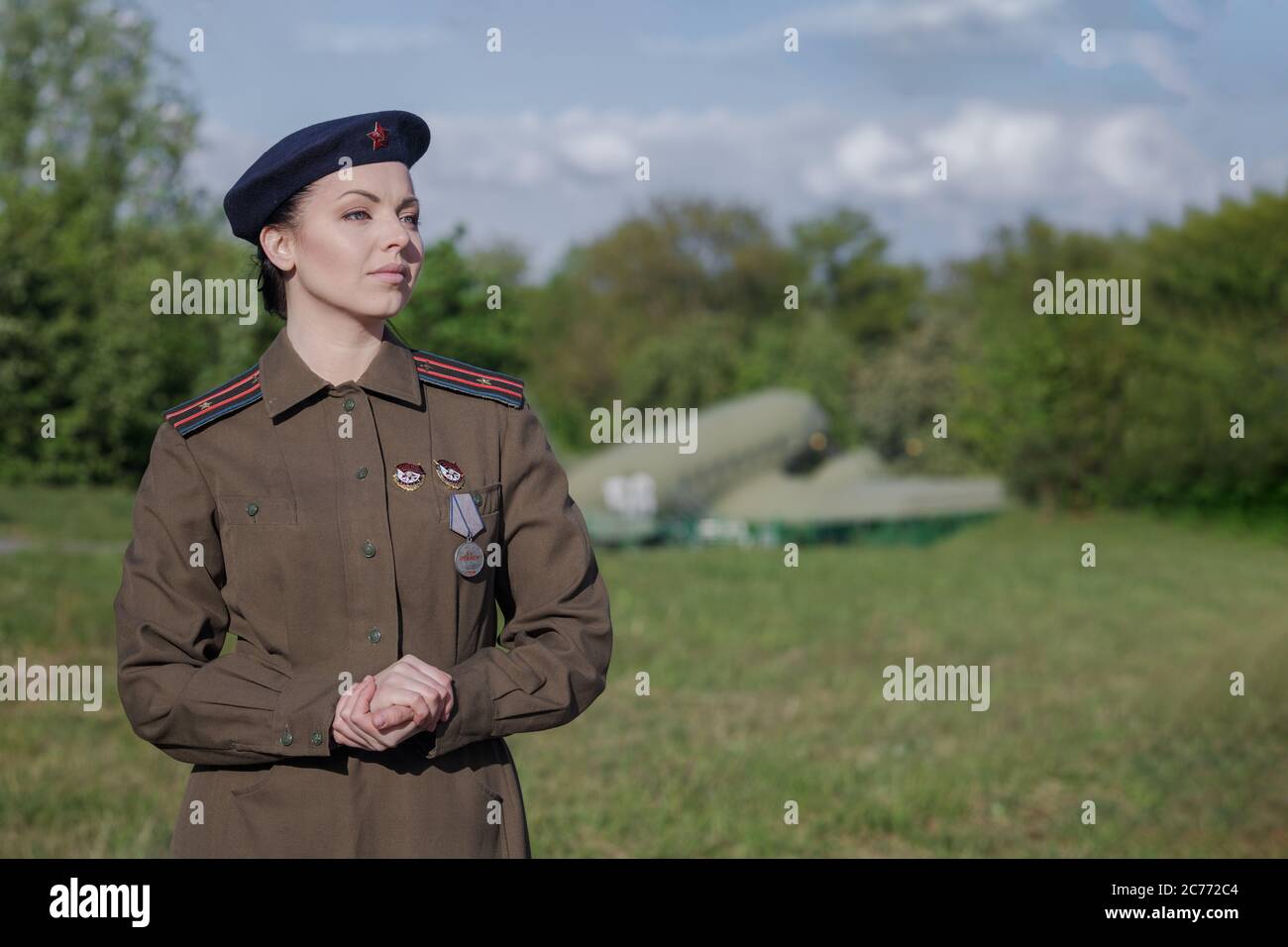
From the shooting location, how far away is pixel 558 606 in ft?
7.86

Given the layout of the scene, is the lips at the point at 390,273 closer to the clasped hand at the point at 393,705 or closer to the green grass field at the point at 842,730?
the clasped hand at the point at 393,705

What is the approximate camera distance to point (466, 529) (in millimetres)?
2375

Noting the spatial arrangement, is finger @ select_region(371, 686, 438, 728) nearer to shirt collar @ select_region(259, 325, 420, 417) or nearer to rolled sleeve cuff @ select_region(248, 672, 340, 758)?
rolled sleeve cuff @ select_region(248, 672, 340, 758)

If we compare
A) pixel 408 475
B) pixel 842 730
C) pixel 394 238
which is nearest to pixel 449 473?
pixel 408 475

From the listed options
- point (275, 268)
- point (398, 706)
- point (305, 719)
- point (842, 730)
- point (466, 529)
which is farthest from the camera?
point (842, 730)

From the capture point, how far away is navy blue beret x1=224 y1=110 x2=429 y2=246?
7.70 ft

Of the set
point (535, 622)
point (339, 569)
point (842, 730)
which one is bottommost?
point (842, 730)

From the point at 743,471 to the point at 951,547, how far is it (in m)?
5.27

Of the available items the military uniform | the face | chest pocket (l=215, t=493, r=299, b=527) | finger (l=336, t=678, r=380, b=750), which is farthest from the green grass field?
the face

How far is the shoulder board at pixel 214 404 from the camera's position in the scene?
2392mm

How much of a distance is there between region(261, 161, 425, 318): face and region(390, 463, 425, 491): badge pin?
27 centimetres

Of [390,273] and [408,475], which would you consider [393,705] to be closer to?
[408,475]

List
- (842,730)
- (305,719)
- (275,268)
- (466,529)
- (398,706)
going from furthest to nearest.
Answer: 1. (842,730)
2. (275,268)
3. (466,529)
4. (305,719)
5. (398,706)

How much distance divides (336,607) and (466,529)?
10.1 inches
